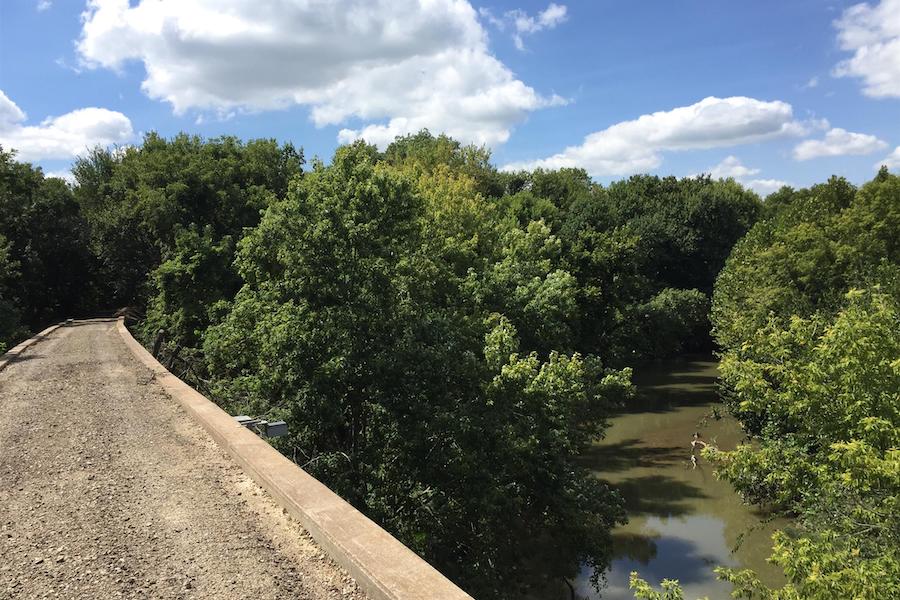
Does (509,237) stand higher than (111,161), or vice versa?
(111,161)

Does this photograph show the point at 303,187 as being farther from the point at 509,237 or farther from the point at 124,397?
the point at 509,237

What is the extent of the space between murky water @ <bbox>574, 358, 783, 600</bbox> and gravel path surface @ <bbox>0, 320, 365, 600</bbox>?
8428 mm

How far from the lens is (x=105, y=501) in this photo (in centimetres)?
608

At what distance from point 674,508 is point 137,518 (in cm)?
1841

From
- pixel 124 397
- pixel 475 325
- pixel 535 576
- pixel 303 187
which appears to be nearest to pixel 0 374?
pixel 124 397

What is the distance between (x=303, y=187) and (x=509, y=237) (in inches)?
437

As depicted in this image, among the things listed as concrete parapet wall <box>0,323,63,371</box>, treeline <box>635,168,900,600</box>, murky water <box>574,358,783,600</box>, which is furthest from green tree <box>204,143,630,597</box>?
concrete parapet wall <box>0,323,63,371</box>

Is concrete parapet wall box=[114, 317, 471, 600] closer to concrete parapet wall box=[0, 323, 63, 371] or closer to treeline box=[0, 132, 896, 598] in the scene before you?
treeline box=[0, 132, 896, 598]

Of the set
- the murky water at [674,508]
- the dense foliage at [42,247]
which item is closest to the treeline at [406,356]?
the murky water at [674,508]

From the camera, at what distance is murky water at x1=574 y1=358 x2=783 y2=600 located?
15883 mm

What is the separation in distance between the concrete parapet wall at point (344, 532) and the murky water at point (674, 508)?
7.94m

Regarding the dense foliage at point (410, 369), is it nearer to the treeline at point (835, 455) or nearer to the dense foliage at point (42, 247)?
the treeline at point (835, 455)

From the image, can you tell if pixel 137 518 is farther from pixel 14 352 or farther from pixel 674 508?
pixel 674 508

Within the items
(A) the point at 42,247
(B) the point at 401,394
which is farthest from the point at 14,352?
(A) the point at 42,247
